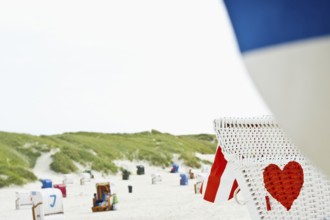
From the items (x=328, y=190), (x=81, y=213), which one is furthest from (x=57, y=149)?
(x=328, y=190)

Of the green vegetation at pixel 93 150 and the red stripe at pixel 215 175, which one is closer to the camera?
the red stripe at pixel 215 175

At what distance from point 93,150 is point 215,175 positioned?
101ft

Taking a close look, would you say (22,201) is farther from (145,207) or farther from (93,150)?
(93,150)

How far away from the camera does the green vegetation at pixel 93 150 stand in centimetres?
2656

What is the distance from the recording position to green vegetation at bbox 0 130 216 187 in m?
26.6

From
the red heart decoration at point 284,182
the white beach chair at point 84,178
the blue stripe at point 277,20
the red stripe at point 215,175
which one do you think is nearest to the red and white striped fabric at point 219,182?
the red stripe at point 215,175

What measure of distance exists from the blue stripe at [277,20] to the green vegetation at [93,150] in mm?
21708

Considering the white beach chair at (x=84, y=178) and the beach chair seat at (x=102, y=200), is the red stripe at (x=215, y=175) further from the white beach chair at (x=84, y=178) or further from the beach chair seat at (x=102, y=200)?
the white beach chair at (x=84, y=178)

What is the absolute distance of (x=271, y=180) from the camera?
2195 mm

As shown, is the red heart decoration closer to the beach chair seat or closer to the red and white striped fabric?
the red and white striped fabric

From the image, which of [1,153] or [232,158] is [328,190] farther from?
[1,153]

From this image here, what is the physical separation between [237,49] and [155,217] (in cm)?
1005

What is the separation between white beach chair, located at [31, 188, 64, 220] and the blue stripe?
7516 mm

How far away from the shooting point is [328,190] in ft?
7.52
